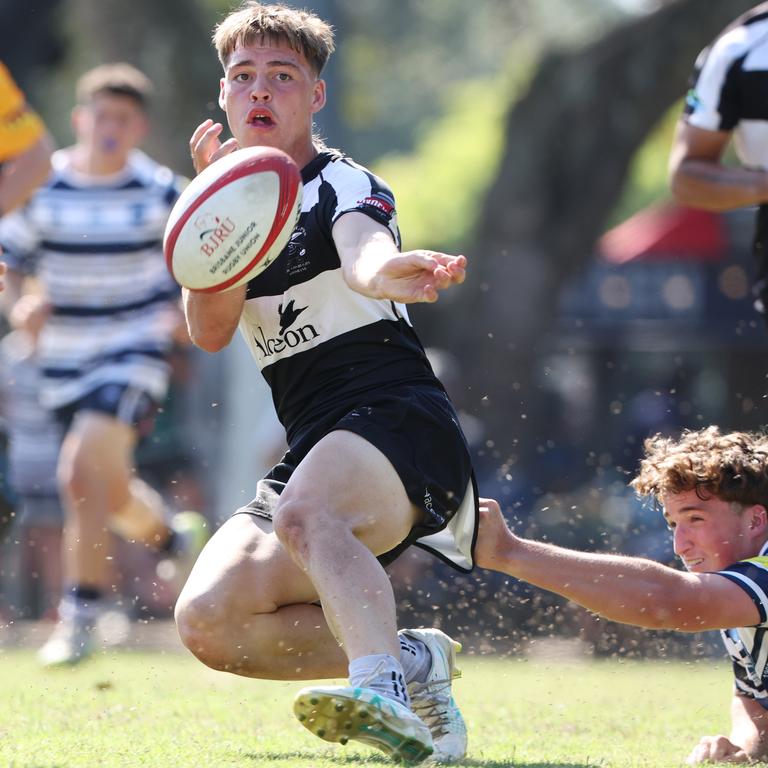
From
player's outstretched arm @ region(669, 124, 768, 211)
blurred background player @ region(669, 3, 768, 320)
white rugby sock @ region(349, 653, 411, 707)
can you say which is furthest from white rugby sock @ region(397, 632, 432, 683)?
player's outstretched arm @ region(669, 124, 768, 211)

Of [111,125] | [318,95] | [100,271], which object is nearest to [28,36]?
[111,125]

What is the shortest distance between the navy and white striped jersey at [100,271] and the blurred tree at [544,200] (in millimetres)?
6225

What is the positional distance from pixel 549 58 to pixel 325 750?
35.5ft

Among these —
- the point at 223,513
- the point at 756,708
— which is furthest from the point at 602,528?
the point at 756,708

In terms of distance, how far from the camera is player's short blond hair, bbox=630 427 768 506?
180 inches

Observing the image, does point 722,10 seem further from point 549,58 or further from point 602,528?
point 602,528

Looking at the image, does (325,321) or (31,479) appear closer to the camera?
(325,321)

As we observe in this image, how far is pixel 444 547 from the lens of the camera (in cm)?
455

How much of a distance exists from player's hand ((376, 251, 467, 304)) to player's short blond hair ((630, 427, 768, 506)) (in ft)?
3.70

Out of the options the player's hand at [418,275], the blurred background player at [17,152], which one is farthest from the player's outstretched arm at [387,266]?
the blurred background player at [17,152]

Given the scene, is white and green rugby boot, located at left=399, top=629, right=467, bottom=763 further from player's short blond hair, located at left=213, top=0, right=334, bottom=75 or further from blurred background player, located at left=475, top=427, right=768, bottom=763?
player's short blond hair, located at left=213, top=0, right=334, bottom=75

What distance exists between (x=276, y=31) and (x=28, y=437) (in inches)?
255

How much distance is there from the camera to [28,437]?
10.7 m

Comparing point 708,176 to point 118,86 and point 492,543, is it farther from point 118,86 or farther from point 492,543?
point 118,86
